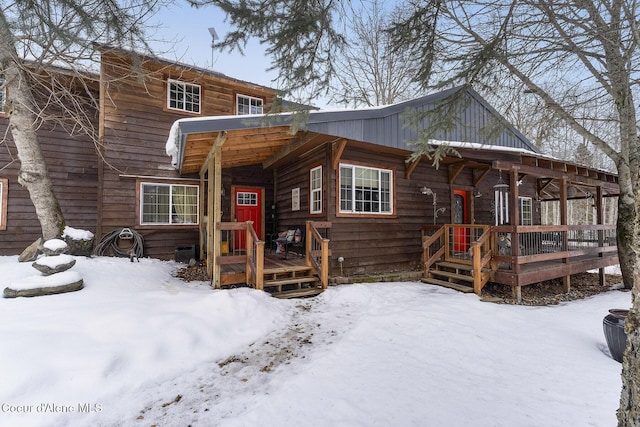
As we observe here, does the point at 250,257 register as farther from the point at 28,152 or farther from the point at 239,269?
the point at 28,152

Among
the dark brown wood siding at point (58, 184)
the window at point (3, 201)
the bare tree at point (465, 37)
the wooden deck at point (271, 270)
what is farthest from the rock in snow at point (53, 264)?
the window at point (3, 201)

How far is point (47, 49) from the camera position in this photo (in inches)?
164

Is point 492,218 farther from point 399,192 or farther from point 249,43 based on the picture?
point 249,43

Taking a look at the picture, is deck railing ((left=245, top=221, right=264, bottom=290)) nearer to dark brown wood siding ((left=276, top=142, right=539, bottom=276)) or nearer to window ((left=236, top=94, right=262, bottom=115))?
dark brown wood siding ((left=276, top=142, right=539, bottom=276))

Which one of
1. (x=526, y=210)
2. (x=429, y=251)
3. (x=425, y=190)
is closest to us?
(x=429, y=251)

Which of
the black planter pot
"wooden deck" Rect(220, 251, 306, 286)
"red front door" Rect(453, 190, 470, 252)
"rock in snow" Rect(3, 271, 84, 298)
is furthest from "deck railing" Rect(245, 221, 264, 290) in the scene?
"red front door" Rect(453, 190, 470, 252)

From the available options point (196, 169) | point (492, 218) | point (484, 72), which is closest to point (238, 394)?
point (484, 72)

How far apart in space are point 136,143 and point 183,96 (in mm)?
2054

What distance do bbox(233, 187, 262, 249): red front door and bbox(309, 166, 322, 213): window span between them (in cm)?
316

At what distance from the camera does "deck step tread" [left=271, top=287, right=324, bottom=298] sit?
5.30 m

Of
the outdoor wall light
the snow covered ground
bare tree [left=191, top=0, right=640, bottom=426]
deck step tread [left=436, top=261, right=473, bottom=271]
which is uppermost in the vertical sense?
bare tree [left=191, top=0, right=640, bottom=426]

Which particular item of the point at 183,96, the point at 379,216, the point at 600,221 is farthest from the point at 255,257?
the point at 600,221

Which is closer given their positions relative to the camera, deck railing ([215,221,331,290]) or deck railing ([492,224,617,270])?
deck railing ([215,221,331,290])

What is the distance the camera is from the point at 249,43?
3141 mm
